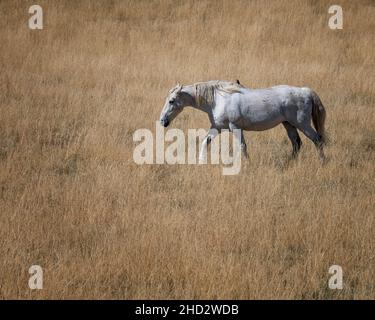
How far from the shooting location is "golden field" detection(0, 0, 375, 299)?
490 centimetres

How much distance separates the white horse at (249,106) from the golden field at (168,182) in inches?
21.1

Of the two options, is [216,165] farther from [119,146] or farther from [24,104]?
[24,104]

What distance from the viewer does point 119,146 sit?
8.71 metres

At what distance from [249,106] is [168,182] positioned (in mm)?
1615

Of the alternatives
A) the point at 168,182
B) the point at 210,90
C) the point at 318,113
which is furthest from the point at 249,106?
the point at 168,182
